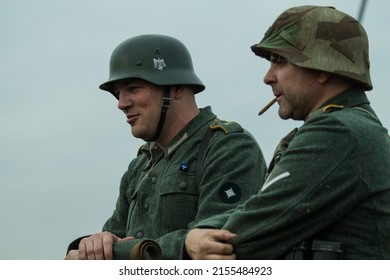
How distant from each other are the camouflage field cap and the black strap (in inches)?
68.6

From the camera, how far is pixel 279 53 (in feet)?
27.1

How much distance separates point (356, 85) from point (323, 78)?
Result: 272 mm

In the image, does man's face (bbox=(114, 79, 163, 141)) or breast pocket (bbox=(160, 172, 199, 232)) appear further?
man's face (bbox=(114, 79, 163, 141))

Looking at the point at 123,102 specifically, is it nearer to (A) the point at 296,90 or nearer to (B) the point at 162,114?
(B) the point at 162,114

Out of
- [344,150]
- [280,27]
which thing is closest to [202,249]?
[344,150]

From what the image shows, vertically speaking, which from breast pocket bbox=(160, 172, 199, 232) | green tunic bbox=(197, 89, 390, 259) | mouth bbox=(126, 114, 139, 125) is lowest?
breast pocket bbox=(160, 172, 199, 232)

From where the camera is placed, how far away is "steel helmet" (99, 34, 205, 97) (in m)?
10.5

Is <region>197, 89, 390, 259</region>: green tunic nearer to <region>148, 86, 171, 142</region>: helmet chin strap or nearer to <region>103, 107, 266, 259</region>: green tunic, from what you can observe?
<region>103, 107, 266, 259</region>: green tunic

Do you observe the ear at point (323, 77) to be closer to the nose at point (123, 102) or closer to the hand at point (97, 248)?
the hand at point (97, 248)

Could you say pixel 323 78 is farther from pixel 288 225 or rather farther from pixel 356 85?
pixel 288 225

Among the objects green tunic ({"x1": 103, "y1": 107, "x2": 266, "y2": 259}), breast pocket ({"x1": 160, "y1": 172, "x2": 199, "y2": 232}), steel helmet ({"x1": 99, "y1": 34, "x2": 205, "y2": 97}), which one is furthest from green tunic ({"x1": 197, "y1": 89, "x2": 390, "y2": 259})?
steel helmet ({"x1": 99, "y1": 34, "x2": 205, "y2": 97})

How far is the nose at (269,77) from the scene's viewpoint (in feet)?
27.5

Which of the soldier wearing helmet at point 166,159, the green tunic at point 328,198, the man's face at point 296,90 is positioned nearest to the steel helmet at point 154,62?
the soldier wearing helmet at point 166,159

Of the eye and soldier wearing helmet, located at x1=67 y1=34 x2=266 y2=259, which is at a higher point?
the eye
